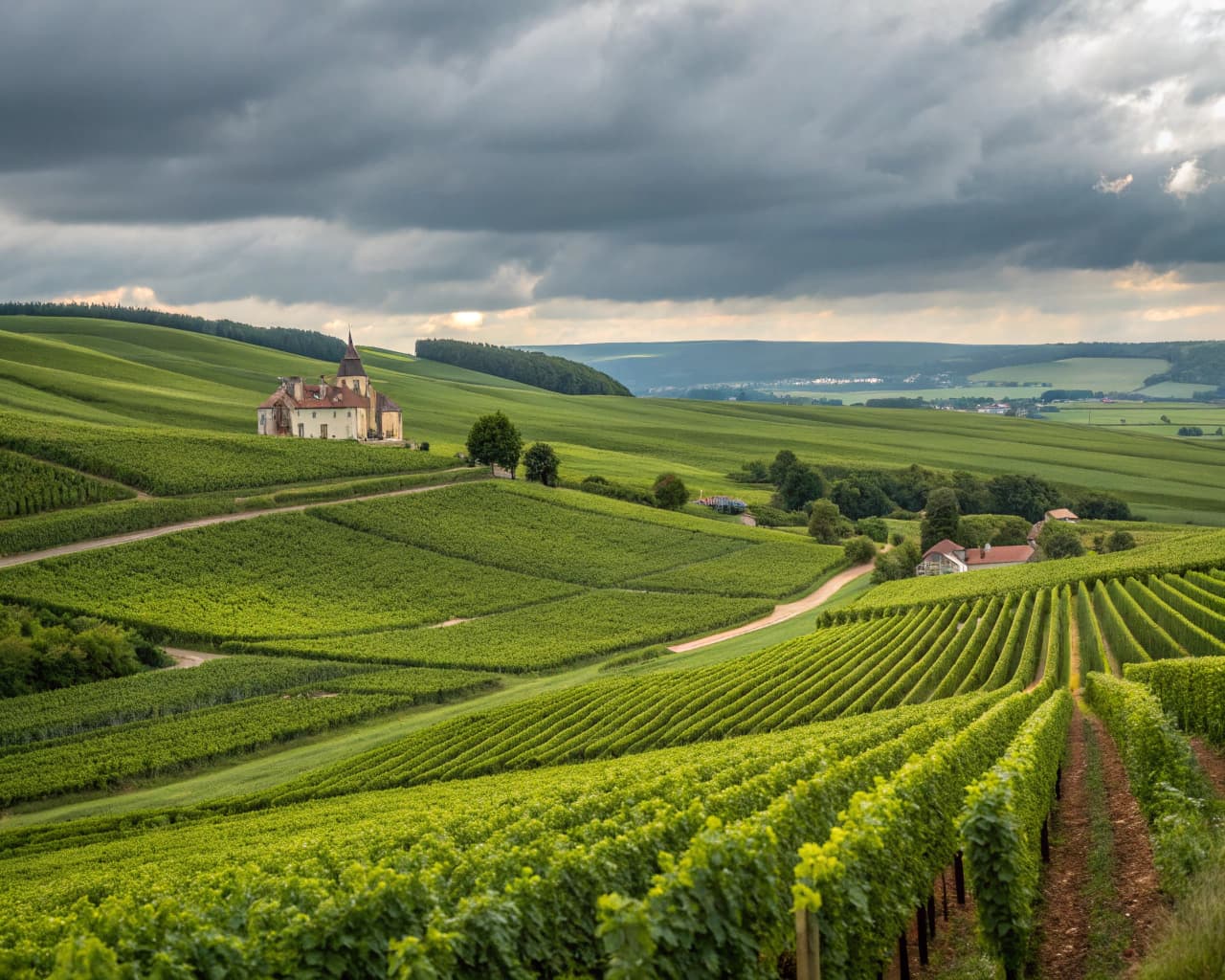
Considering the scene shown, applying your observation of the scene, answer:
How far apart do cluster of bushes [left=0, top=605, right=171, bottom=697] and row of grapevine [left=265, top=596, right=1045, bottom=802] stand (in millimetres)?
19949

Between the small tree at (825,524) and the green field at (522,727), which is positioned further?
the small tree at (825,524)

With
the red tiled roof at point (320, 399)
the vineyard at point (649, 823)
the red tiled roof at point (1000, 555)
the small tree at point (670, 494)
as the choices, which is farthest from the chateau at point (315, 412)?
the vineyard at point (649, 823)

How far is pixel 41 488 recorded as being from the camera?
254 feet

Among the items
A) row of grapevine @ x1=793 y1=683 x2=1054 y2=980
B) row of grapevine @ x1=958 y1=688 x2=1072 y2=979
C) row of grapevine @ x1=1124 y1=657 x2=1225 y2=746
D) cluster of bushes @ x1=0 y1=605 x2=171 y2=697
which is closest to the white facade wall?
cluster of bushes @ x1=0 y1=605 x2=171 y2=697

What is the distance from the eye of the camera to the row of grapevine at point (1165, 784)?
1369 centimetres

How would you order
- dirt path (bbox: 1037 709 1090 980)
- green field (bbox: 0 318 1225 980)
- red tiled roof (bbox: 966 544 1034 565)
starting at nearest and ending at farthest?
green field (bbox: 0 318 1225 980) → dirt path (bbox: 1037 709 1090 980) → red tiled roof (bbox: 966 544 1034 565)

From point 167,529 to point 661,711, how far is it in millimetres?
47271

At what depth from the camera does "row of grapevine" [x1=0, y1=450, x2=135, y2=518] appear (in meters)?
75.1

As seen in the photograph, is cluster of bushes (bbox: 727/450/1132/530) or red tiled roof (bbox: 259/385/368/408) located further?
cluster of bushes (bbox: 727/450/1132/530)

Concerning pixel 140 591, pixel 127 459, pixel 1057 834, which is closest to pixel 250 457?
pixel 127 459

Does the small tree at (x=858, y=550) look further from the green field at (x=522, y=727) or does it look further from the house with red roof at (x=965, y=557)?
the house with red roof at (x=965, y=557)

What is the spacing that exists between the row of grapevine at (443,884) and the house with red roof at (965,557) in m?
76.4

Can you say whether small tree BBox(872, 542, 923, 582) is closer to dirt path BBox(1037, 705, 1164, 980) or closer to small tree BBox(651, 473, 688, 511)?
small tree BBox(651, 473, 688, 511)

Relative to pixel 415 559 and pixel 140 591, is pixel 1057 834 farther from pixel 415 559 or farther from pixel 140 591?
pixel 415 559
